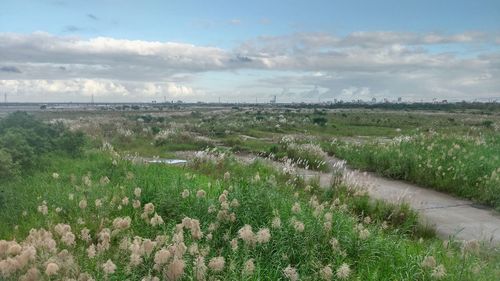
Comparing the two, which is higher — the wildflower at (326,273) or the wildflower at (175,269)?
the wildflower at (175,269)

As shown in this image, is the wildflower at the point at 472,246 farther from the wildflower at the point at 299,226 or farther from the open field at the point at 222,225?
the wildflower at the point at 299,226

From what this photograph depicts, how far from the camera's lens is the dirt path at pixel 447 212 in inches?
370

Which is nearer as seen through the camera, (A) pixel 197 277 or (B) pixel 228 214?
(A) pixel 197 277

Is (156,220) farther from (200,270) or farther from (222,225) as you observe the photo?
(200,270)

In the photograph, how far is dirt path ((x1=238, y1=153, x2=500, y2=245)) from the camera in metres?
9.41

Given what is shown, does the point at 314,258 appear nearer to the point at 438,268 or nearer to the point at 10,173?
the point at 438,268

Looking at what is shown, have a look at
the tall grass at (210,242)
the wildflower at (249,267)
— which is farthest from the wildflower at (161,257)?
the wildflower at (249,267)

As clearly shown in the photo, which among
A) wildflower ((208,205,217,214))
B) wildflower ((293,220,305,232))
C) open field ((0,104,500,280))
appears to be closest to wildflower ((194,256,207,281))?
open field ((0,104,500,280))

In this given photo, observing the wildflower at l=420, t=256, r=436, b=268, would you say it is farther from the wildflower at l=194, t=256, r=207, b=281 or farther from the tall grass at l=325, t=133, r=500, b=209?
the tall grass at l=325, t=133, r=500, b=209

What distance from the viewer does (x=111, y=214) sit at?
791cm

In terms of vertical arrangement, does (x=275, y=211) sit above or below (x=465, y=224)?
above

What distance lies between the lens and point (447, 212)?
11188 millimetres

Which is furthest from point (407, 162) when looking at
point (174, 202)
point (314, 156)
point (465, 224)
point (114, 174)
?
point (174, 202)

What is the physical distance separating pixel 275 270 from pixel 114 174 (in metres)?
7.24
